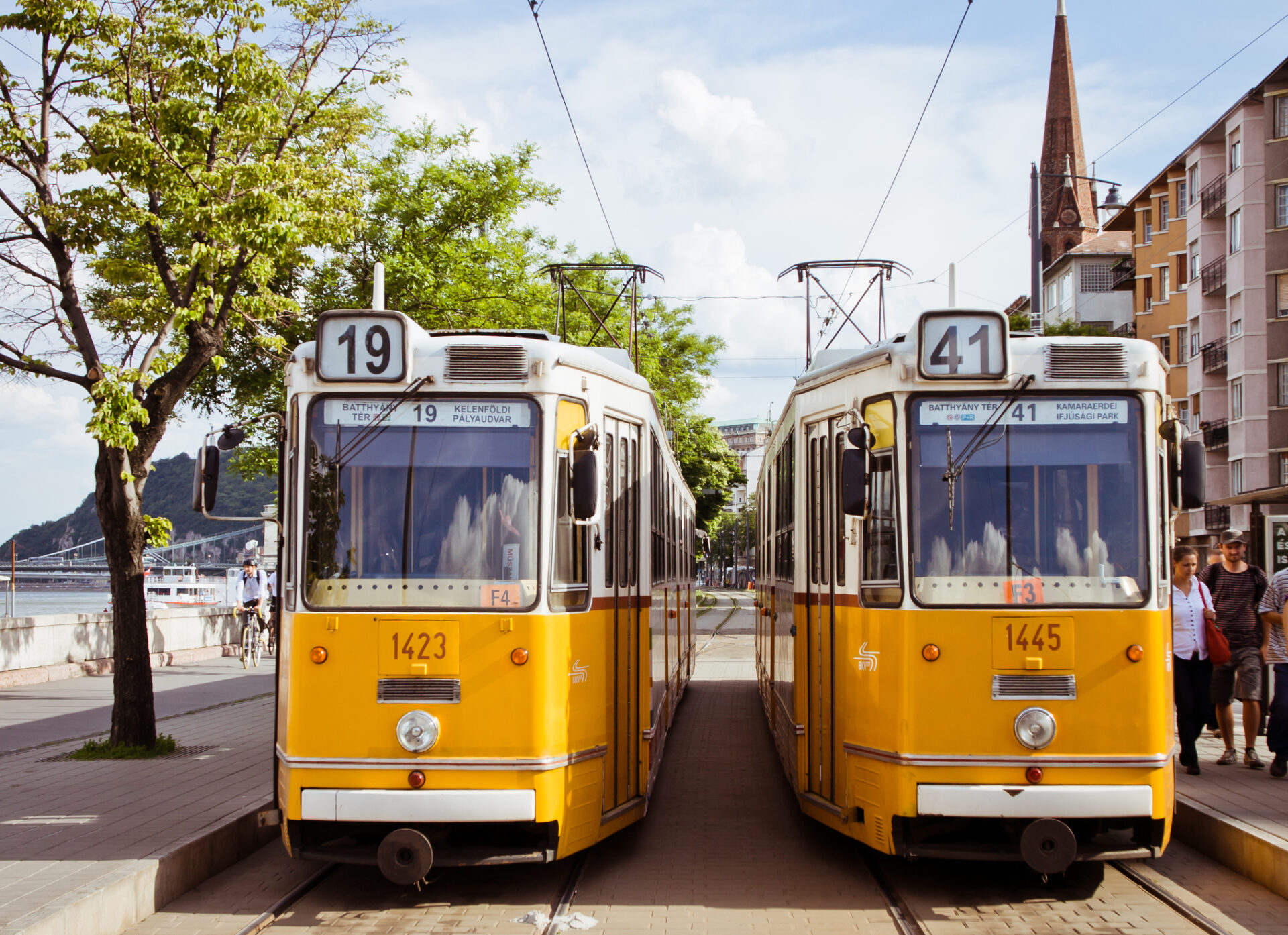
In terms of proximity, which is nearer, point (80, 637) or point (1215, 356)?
point (80, 637)

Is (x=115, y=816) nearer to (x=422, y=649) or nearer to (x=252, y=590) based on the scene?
(x=422, y=649)

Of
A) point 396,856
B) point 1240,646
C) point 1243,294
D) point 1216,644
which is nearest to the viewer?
point 396,856

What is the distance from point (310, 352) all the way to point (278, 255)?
14.3 ft

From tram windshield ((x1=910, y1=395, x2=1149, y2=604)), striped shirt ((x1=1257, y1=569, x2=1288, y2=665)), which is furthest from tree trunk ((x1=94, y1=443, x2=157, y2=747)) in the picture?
striped shirt ((x1=1257, y1=569, x2=1288, y2=665))

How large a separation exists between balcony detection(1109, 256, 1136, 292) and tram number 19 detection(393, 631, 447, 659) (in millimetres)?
53982

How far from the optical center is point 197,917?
6328mm

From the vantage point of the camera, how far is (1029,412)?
679cm

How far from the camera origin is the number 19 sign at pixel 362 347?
669cm

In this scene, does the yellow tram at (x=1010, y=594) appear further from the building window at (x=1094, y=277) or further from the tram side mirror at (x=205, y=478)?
the building window at (x=1094, y=277)

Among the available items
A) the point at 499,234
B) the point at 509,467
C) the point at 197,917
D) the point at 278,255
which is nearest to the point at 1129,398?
the point at 509,467

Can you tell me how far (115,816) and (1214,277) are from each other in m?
45.1

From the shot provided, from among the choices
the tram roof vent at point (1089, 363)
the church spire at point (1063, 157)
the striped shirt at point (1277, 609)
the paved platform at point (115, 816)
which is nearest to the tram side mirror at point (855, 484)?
the tram roof vent at point (1089, 363)

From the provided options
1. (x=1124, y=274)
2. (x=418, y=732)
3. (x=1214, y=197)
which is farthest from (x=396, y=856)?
(x=1124, y=274)

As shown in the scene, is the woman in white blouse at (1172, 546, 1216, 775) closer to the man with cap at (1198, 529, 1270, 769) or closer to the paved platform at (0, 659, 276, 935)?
the man with cap at (1198, 529, 1270, 769)
